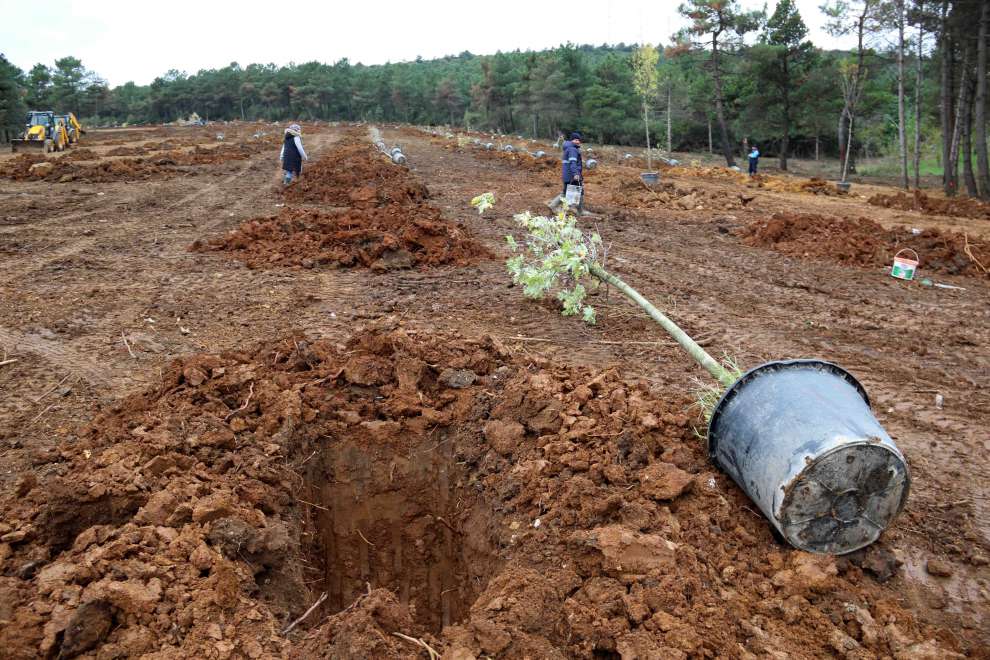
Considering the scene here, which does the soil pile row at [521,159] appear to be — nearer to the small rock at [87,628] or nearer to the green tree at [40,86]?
the small rock at [87,628]

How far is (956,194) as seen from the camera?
62.4ft

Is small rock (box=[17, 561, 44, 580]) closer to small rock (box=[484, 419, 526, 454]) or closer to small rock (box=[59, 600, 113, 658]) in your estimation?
small rock (box=[59, 600, 113, 658])

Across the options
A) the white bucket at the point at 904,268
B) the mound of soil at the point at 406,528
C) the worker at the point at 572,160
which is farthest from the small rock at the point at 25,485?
the worker at the point at 572,160

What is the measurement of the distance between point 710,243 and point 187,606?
975cm

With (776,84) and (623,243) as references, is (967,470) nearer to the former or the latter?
(623,243)

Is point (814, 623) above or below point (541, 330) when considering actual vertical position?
below

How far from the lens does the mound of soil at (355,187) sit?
40.0 feet

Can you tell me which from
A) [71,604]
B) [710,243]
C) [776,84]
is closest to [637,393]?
[71,604]

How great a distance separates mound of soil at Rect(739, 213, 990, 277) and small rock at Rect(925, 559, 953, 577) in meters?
7.07

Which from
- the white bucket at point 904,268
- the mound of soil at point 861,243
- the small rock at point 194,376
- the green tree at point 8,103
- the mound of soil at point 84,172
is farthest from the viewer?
the green tree at point 8,103

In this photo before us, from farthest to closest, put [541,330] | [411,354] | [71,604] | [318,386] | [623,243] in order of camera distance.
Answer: [623,243], [541,330], [411,354], [318,386], [71,604]

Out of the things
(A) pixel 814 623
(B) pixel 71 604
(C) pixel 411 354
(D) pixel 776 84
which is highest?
(D) pixel 776 84

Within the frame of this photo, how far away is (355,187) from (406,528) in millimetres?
10320

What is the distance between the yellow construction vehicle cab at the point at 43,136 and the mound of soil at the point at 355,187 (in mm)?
18731
